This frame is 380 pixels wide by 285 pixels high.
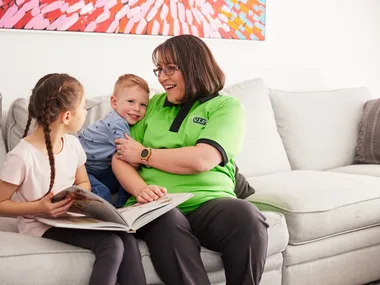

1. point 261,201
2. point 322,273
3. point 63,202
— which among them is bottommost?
point 322,273

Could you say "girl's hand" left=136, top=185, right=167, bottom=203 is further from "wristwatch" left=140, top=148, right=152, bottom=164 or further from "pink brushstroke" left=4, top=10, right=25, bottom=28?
"pink brushstroke" left=4, top=10, right=25, bottom=28

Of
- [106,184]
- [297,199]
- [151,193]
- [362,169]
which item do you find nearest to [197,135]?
[151,193]

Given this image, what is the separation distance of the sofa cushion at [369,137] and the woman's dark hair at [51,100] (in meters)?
1.94

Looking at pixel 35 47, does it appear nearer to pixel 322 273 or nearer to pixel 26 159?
pixel 26 159

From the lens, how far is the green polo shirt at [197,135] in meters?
2.30

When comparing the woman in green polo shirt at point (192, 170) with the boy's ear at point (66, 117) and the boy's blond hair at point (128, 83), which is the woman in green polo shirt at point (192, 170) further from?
the boy's ear at point (66, 117)

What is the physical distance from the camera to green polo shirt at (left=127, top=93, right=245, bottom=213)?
230cm

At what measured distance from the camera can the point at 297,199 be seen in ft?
8.55

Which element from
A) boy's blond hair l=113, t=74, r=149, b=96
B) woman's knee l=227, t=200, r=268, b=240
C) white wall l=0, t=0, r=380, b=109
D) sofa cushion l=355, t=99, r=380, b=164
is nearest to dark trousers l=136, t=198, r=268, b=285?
woman's knee l=227, t=200, r=268, b=240

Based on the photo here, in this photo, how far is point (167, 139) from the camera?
239cm

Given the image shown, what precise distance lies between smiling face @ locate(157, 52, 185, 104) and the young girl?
0.38m

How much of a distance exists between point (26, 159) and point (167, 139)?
1.75 ft

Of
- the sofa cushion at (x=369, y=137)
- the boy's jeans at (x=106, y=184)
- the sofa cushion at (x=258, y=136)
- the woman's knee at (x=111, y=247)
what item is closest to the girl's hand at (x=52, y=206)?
the woman's knee at (x=111, y=247)

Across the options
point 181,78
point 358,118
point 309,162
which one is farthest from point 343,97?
point 181,78
